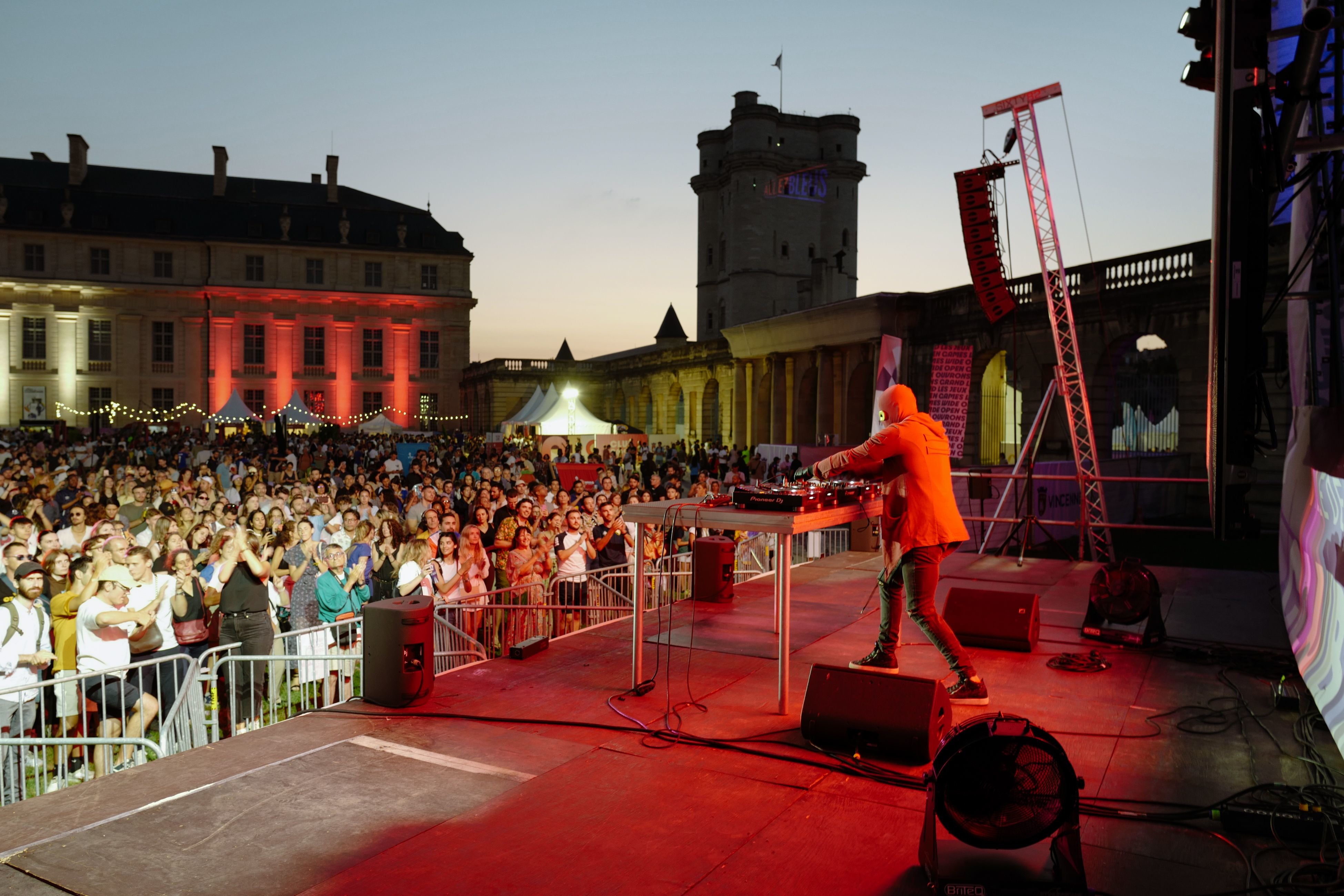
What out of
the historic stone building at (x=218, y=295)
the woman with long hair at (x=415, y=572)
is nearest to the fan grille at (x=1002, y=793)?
the woman with long hair at (x=415, y=572)

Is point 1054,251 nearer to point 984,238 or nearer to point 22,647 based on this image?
point 984,238

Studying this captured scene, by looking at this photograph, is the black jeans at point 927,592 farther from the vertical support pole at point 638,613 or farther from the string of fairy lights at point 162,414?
the string of fairy lights at point 162,414

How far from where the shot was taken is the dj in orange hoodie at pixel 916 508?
581 centimetres

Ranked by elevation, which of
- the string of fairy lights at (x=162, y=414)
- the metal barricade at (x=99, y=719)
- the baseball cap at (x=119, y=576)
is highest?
the string of fairy lights at (x=162, y=414)

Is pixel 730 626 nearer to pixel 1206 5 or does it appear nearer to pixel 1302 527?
pixel 1302 527

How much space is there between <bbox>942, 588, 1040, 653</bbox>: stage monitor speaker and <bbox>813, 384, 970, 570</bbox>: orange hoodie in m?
1.87

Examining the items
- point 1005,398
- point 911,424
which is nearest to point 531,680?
point 911,424

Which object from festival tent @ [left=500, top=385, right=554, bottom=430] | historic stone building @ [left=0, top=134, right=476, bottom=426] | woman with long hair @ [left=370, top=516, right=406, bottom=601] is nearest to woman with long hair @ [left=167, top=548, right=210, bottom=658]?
woman with long hair @ [left=370, top=516, right=406, bottom=601]

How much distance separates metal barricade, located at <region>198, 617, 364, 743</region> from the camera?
6.60 m

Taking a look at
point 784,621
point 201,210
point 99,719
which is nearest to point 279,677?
point 99,719

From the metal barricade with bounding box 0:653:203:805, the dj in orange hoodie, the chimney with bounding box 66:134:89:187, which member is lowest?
the metal barricade with bounding box 0:653:203:805

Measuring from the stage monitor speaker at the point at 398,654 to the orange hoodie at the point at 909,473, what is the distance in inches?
112

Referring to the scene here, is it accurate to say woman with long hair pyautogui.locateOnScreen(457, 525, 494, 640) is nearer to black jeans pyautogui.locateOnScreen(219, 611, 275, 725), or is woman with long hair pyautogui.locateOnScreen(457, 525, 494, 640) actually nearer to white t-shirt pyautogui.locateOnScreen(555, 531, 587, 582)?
white t-shirt pyautogui.locateOnScreen(555, 531, 587, 582)

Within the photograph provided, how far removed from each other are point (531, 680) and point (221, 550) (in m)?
3.37
